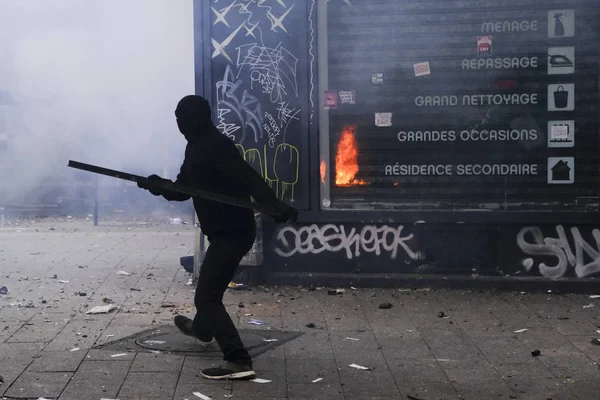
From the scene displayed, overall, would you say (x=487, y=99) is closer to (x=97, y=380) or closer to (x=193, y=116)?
(x=193, y=116)

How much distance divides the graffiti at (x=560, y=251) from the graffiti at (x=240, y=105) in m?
2.57

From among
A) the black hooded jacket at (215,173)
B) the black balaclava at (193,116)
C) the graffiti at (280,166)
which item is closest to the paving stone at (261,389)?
the black hooded jacket at (215,173)

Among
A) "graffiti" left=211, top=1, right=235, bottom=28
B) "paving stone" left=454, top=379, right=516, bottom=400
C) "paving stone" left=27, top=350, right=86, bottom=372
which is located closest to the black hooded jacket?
"paving stone" left=27, top=350, right=86, bottom=372

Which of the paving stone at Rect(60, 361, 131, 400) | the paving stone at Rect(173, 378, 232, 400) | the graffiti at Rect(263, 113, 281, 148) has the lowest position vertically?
the paving stone at Rect(173, 378, 232, 400)

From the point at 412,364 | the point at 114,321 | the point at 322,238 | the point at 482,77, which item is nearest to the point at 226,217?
the point at 412,364

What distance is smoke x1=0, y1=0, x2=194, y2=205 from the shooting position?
691 centimetres

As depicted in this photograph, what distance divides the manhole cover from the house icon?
10.1ft

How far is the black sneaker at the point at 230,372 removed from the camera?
456 cm

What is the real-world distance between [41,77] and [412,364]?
4.31m

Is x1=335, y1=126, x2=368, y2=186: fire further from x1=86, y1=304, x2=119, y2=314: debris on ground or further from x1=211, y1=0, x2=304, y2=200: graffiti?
x1=86, y1=304, x2=119, y2=314: debris on ground

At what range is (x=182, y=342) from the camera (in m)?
5.43

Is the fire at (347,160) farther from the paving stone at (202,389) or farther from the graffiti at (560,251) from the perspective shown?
the paving stone at (202,389)

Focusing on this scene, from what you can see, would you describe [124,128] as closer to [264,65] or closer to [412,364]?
[264,65]

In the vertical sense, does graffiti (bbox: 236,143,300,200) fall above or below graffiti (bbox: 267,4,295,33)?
below
